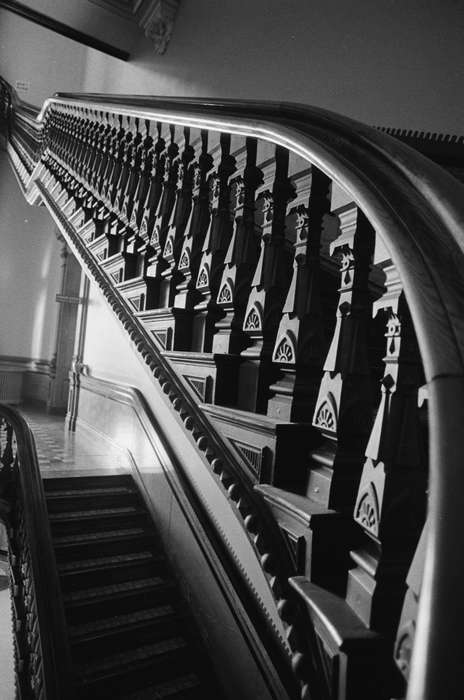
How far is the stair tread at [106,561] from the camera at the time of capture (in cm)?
271

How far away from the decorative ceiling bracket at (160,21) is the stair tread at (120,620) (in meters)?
5.53

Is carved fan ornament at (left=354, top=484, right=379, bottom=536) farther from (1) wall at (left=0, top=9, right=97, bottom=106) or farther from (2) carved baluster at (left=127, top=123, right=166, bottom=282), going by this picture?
(1) wall at (left=0, top=9, right=97, bottom=106)

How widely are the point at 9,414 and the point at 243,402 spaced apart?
2514 millimetres

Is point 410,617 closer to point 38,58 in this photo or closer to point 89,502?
point 89,502

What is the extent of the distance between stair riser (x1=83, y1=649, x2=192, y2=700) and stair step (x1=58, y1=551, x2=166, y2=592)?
1.68 ft

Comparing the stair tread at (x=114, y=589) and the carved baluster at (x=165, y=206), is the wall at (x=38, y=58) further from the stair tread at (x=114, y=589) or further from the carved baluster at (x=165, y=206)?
the stair tread at (x=114, y=589)

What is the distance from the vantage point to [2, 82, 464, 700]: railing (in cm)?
61

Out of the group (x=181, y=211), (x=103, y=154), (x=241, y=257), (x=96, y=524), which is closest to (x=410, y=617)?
(x=241, y=257)

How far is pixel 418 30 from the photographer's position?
299 cm

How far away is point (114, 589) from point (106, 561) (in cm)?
18

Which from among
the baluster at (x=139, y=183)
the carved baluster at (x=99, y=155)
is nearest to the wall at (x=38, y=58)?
the carved baluster at (x=99, y=155)

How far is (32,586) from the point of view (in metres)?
2.46

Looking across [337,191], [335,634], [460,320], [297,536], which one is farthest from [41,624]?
[460,320]

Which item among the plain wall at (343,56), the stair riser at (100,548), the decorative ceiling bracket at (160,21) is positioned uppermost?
the decorative ceiling bracket at (160,21)
